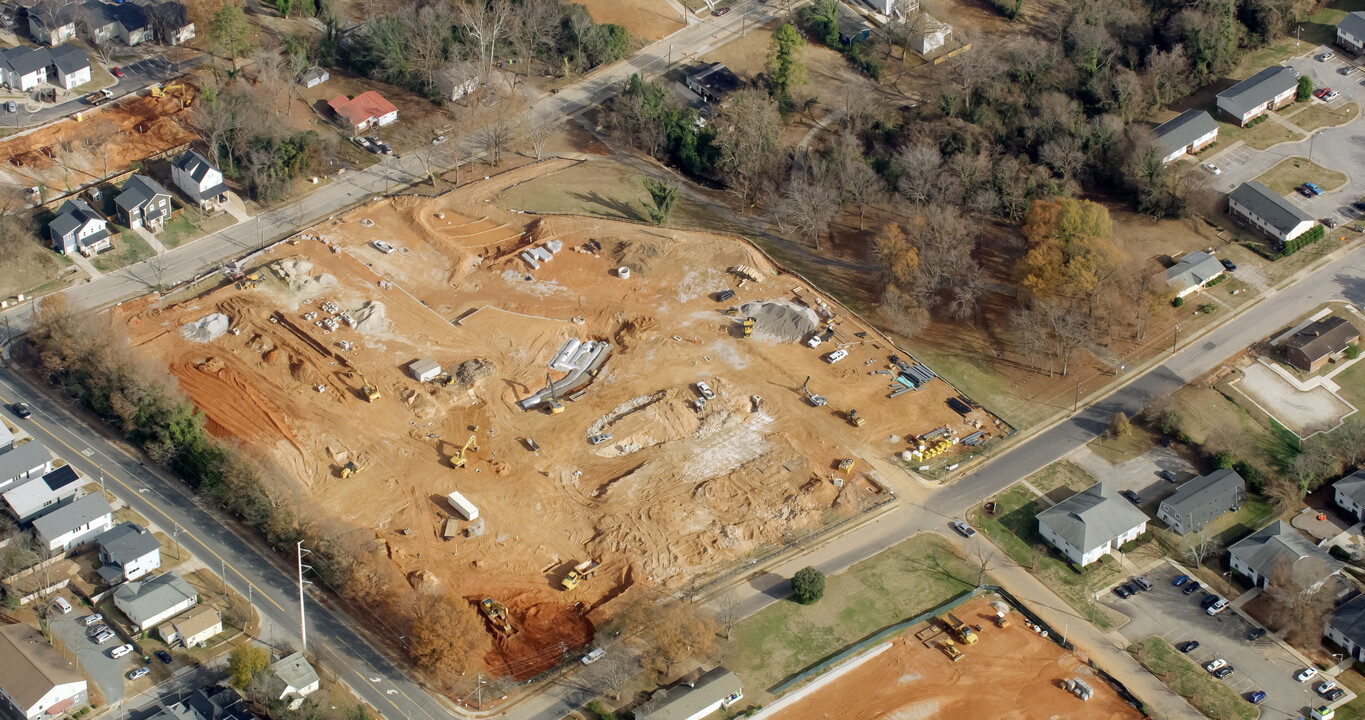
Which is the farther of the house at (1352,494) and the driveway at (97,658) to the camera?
the house at (1352,494)

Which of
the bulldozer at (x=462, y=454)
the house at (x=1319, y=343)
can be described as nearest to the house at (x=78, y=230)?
the bulldozer at (x=462, y=454)

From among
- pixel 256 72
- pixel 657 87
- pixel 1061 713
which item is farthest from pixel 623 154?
pixel 1061 713

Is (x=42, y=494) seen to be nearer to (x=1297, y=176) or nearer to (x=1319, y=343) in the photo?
(x=1319, y=343)

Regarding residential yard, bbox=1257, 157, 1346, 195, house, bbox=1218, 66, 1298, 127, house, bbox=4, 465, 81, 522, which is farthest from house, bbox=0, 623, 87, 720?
house, bbox=1218, 66, 1298, 127

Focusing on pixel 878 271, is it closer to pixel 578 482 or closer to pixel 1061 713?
pixel 578 482

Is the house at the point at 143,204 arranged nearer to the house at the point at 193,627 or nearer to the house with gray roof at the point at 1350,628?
the house at the point at 193,627

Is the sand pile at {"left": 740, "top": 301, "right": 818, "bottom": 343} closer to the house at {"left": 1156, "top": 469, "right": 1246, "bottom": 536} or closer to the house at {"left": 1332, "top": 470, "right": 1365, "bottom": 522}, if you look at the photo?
the house at {"left": 1156, "top": 469, "right": 1246, "bottom": 536}
